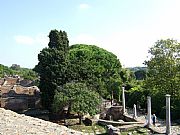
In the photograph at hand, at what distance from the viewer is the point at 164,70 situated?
33625 millimetres

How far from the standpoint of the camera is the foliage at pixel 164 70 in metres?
33.3

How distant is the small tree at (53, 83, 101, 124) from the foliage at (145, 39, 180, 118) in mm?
6072

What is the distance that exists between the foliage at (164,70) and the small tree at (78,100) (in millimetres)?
6072

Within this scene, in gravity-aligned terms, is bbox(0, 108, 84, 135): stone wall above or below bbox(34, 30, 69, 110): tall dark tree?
below

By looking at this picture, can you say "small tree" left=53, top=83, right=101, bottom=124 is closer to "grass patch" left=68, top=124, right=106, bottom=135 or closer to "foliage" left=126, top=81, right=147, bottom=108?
"grass patch" left=68, top=124, right=106, bottom=135

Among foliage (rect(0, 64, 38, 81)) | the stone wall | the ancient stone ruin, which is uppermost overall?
foliage (rect(0, 64, 38, 81))

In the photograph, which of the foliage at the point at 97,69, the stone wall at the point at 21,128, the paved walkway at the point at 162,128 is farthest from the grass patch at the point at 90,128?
the stone wall at the point at 21,128

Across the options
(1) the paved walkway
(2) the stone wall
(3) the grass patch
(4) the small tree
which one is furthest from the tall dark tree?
(2) the stone wall

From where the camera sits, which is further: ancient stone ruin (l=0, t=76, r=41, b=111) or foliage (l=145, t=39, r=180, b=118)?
ancient stone ruin (l=0, t=76, r=41, b=111)

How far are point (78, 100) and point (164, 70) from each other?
28.6 ft

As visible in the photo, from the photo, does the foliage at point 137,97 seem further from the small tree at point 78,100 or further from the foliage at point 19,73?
the foliage at point 19,73

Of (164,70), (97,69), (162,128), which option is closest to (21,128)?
(162,128)

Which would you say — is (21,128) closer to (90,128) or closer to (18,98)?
(90,128)

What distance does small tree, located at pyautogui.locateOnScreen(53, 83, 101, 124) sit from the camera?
30.9 m
